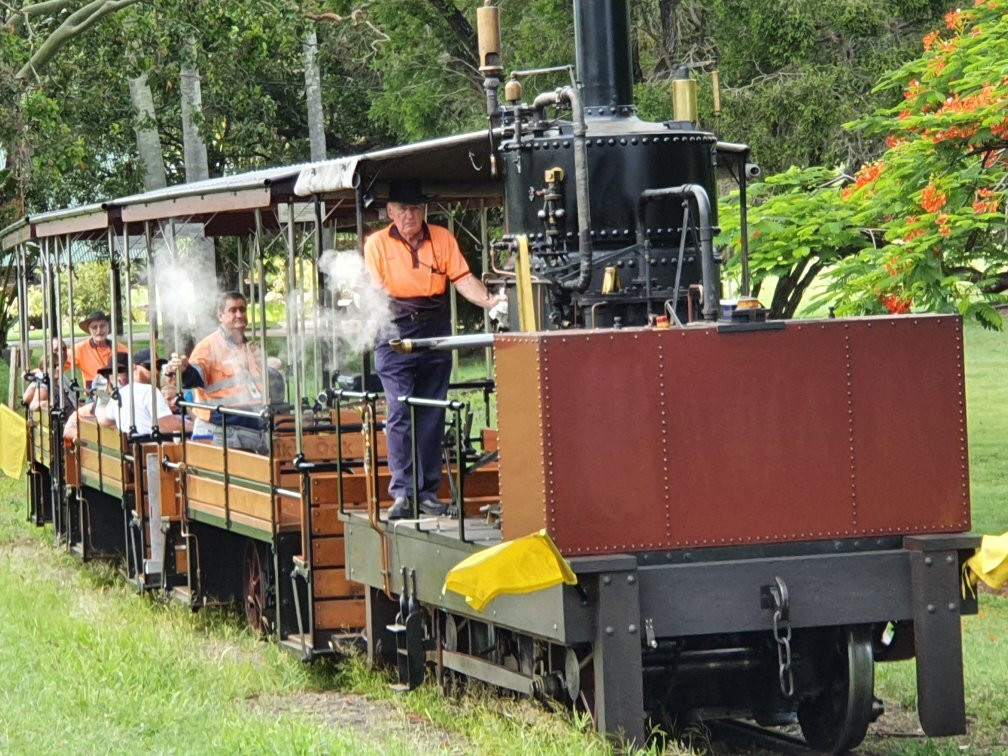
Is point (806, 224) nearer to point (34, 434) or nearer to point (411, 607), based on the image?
point (411, 607)

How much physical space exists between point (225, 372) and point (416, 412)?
13.9 feet

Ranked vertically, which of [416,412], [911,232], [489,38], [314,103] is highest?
[314,103]

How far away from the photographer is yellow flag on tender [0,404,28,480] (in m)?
18.1

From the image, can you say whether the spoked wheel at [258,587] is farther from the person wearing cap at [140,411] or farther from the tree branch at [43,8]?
the tree branch at [43,8]

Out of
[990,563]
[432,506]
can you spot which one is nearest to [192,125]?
[432,506]

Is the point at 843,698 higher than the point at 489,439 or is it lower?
lower

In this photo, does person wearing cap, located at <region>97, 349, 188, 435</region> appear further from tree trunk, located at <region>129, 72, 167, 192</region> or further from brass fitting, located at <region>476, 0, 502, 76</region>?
tree trunk, located at <region>129, 72, 167, 192</region>

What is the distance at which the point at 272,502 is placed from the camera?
33.0 feet

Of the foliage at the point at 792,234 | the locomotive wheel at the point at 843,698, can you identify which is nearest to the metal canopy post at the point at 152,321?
the foliage at the point at 792,234

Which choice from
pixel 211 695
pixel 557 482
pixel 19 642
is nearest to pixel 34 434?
pixel 19 642

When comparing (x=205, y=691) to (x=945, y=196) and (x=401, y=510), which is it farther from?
(x=945, y=196)

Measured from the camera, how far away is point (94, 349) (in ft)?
54.9

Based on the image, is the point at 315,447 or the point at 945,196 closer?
the point at 315,447

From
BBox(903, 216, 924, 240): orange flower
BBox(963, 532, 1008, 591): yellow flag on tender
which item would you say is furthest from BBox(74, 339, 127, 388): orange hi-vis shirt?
BBox(963, 532, 1008, 591): yellow flag on tender
